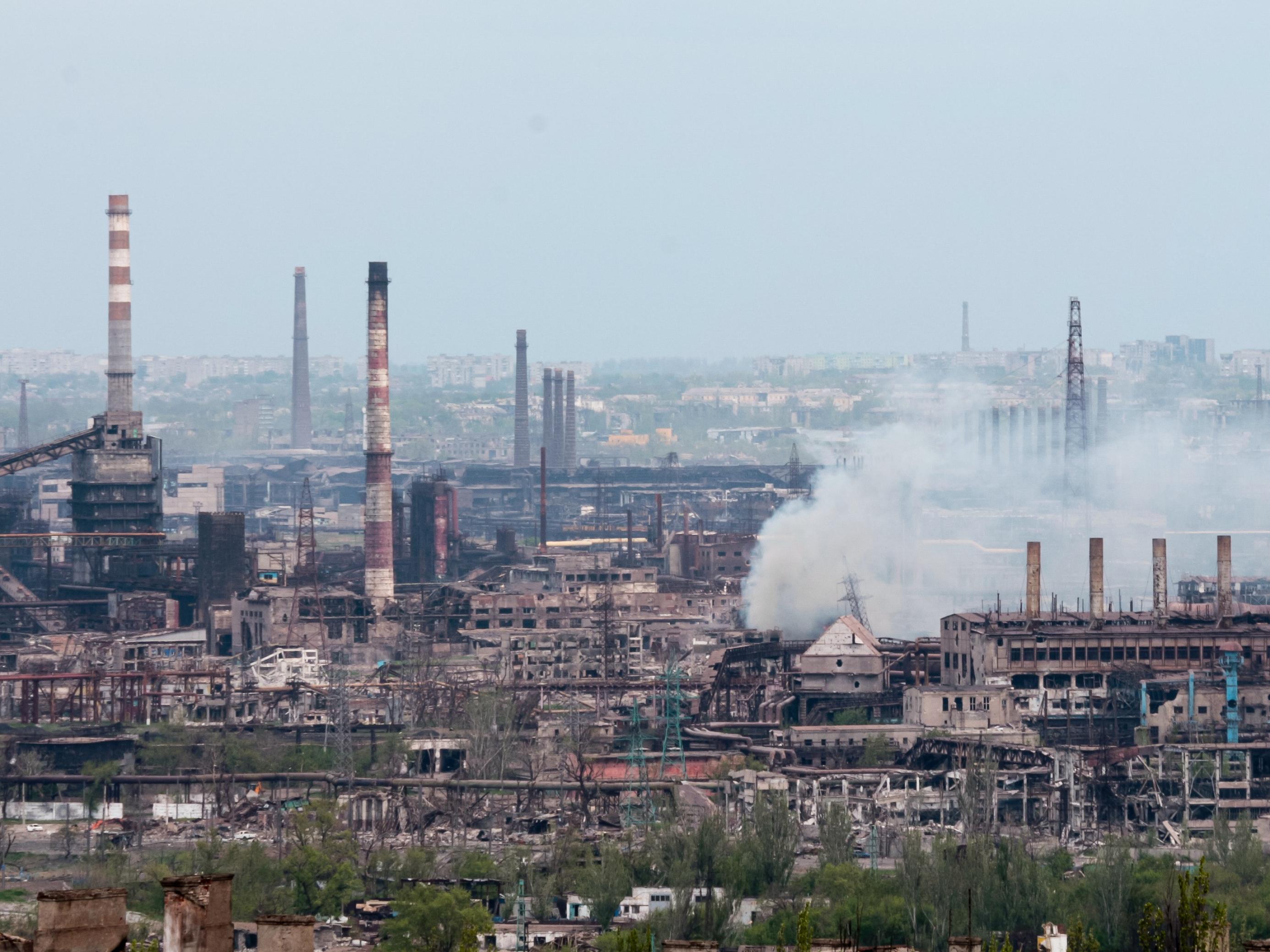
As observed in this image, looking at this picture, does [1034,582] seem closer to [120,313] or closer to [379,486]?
[379,486]

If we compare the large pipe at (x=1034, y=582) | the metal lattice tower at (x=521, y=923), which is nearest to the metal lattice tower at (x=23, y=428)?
the large pipe at (x=1034, y=582)

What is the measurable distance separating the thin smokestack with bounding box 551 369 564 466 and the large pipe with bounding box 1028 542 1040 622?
66269 millimetres

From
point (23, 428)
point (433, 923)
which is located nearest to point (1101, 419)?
point (23, 428)

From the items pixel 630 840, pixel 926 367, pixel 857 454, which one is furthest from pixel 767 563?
pixel 926 367

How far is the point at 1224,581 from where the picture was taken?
155ft

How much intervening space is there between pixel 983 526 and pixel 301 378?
65745mm

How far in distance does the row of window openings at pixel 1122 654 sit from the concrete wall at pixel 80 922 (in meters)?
32.8

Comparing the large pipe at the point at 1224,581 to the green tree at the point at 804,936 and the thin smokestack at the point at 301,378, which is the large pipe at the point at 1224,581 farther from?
the thin smokestack at the point at 301,378

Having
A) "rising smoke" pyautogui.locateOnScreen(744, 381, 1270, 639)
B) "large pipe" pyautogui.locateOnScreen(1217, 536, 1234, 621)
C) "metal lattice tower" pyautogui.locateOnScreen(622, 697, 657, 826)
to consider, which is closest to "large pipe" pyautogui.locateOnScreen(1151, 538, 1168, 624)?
"large pipe" pyautogui.locateOnScreen(1217, 536, 1234, 621)

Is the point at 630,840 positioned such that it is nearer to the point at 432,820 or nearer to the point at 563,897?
the point at 563,897

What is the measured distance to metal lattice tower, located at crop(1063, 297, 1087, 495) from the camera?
61406 millimetres

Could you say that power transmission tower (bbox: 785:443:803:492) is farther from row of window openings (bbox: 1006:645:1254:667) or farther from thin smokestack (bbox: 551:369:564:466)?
row of window openings (bbox: 1006:645:1254:667)

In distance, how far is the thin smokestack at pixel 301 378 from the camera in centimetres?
12425

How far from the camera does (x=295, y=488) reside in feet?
367
